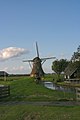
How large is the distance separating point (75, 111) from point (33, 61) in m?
90.6

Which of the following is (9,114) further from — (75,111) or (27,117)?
(75,111)

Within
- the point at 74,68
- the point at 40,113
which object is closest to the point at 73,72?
the point at 74,68

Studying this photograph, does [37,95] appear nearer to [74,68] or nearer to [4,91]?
[4,91]

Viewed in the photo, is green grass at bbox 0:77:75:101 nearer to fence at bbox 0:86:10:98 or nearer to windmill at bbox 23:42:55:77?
fence at bbox 0:86:10:98

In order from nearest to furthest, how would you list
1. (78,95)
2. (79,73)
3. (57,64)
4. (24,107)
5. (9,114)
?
(9,114), (24,107), (78,95), (79,73), (57,64)

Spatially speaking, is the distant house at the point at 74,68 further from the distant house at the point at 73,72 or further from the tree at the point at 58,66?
the tree at the point at 58,66

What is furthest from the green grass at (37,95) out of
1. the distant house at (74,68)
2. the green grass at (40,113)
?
the distant house at (74,68)

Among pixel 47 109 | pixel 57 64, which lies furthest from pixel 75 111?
pixel 57 64

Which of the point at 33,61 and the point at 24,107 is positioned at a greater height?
the point at 33,61

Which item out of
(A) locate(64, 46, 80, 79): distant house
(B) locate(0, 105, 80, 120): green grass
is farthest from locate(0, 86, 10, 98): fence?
(A) locate(64, 46, 80, 79): distant house

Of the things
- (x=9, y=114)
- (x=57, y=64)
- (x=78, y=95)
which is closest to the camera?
(x=9, y=114)

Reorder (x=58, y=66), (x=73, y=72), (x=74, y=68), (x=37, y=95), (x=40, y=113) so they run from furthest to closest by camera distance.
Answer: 1. (x=58, y=66)
2. (x=74, y=68)
3. (x=73, y=72)
4. (x=37, y=95)
5. (x=40, y=113)

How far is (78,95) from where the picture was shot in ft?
97.7

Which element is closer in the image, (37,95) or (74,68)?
(37,95)
